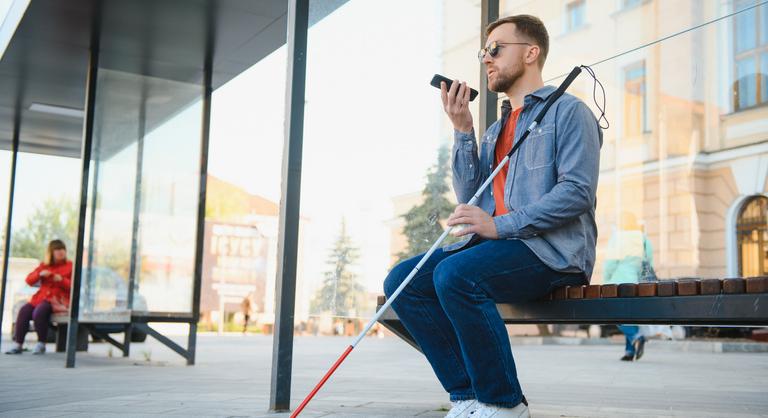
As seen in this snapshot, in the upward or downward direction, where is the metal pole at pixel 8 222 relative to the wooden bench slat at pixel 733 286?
upward

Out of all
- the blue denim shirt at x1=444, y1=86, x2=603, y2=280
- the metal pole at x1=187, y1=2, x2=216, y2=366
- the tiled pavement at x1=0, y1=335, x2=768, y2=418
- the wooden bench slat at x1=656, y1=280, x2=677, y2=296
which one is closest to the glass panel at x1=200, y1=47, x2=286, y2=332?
the metal pole at x1=187, y1=2, x2=216, y2=366

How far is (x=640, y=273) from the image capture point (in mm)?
11648

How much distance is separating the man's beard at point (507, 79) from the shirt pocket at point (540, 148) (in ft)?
1.07

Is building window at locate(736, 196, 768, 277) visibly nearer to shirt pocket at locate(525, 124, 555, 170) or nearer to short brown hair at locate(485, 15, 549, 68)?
short brown hair at locate(485, 15, 549, 68)

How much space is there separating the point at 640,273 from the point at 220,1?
23.8 ft

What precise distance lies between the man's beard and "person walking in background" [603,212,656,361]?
18.4 feet

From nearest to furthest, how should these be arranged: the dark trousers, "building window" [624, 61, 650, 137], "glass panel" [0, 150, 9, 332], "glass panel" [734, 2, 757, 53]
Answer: "glass panel" [734, 2, 757, 53] → the dark trousers → "building window" [624, 61, 650, 137] → "glass panel" [0, 150, 9, 332]

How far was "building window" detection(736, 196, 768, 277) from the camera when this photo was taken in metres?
11.9

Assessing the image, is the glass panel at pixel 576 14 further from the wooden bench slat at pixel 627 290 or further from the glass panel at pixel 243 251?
the glass panel at pixel 243 251

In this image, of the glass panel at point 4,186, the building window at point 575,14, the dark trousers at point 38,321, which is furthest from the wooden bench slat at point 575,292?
the glass panel at point 4,186

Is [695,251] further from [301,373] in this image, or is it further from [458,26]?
[458,26]

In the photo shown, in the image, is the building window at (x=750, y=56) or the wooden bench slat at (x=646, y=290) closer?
the wooden bench slat at (x=646, y=290)

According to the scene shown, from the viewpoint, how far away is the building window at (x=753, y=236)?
38.9 feet

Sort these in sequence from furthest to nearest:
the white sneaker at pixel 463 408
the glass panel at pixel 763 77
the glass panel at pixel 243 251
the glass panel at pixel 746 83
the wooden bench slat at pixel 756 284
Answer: the glass panel at pixel 243 251, the glass panel at pixel 746 83, the glass panel at pixel 763 77, the white sneaker at pixel 463 408, the wooden bench slat at pixel 756 284
